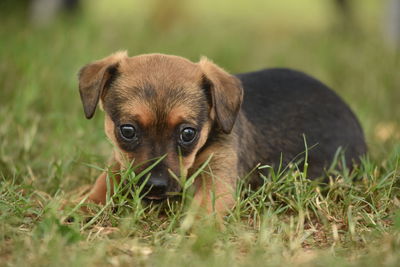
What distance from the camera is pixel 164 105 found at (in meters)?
4.14

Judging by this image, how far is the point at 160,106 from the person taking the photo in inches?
163

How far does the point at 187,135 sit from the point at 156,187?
507mm

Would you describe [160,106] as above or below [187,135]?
above

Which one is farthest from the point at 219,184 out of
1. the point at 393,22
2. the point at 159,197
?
the point at 393,22

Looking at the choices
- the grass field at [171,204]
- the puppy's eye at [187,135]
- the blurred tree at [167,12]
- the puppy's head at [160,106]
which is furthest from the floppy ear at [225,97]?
the blurred tree at [167,12]

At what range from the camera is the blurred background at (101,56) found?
5578 millimetres

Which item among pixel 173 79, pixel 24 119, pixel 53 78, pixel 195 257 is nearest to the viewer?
pixel 195 257

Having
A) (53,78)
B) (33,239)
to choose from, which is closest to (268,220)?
(33,239)

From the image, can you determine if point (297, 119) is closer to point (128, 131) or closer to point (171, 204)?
point (171, 204)

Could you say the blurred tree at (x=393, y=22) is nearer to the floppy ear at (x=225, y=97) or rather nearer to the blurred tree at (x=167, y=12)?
the blurred tree at (x=167, y=12)

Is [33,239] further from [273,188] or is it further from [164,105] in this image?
[273,188]

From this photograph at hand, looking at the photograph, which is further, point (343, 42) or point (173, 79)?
point (343, 42)

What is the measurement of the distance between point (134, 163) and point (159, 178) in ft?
0.97

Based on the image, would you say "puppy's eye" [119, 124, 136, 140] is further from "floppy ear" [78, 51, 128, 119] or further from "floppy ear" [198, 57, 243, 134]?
"floppy ear" [198, 57, 243, 134]
